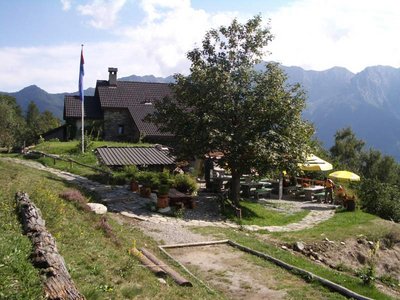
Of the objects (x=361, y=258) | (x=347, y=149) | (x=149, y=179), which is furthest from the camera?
(x=347, y=149)

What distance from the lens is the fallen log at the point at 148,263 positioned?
8.93 meters

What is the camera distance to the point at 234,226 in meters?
15.6

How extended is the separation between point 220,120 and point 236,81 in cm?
185

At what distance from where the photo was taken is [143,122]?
3306cm

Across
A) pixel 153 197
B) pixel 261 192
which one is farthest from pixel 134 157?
pixel 261 192

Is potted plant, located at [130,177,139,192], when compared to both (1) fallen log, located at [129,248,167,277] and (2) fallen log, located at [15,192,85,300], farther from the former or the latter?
(2) fallen log, located at [15,192,85,300]

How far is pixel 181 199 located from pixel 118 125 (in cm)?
2215

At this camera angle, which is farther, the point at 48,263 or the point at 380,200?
the point at 380,200

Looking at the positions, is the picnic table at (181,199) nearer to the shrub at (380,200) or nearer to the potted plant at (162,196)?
the potted plant at (162,196)

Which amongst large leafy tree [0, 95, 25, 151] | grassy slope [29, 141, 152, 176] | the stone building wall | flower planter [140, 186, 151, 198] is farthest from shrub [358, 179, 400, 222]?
large leafy tree [0, 95, 25, 151]

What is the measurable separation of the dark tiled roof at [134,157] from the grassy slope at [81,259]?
1029 centimetres

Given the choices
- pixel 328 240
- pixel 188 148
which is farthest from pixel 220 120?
pixel 328 240

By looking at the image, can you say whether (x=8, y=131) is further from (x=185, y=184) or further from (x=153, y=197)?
(x=153, y=197)

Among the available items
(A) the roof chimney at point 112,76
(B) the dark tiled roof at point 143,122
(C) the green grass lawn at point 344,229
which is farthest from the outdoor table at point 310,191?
(A) the roof chimney at point 112,76
